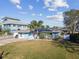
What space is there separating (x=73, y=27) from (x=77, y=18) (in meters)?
4.53

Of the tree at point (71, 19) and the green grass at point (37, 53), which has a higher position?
the tree at point (71, 19)

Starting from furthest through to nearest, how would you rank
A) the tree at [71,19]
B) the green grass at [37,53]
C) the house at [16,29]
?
the tree at [71,19]
the house at [16,29]
the green grass at [37,53]

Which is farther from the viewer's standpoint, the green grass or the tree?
the tree

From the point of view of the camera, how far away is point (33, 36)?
55062 mm

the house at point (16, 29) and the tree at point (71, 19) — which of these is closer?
the house at point (16, 29)

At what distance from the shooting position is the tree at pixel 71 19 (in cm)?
6470

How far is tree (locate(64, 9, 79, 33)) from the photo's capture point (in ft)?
212

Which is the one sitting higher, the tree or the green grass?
the tree

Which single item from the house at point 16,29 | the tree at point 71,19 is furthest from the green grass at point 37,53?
the tree at point 71,19

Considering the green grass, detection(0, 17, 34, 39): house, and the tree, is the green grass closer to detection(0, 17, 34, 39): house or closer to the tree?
detection(0, 17, 34, 39): house

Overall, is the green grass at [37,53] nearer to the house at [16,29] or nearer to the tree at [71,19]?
the house at [16,29]

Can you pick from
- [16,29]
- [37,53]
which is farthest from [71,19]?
[37,53]

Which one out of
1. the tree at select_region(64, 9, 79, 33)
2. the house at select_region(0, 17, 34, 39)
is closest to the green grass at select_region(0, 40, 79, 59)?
the house at select_region(0, 17, 34, 39)

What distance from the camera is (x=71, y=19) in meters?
66.4
